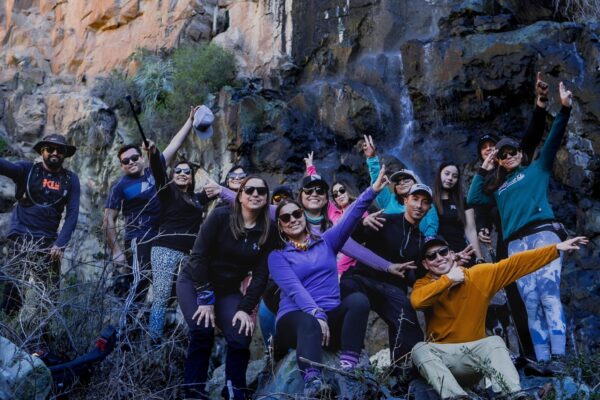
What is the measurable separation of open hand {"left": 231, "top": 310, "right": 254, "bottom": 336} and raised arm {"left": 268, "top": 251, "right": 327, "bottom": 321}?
336 mm

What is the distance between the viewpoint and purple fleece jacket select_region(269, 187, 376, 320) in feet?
17.9

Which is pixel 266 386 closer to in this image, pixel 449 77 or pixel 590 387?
pixel 590 387

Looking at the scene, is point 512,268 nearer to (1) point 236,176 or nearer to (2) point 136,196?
(1) point 236,176

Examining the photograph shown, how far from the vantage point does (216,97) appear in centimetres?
1542

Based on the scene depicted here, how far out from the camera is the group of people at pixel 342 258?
5.32m

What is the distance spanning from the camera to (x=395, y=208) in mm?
6617

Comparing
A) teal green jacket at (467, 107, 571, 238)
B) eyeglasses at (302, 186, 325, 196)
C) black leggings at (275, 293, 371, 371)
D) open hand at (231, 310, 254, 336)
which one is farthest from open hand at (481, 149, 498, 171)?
open hand at (231, 310, 254, 336)

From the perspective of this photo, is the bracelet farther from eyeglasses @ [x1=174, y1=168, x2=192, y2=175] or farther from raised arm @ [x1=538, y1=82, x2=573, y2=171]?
raised arm @ [x1=538, y1=82, x2=573, y2=171]

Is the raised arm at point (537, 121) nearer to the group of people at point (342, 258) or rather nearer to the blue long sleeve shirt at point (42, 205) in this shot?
the group of people at point (342, 258)

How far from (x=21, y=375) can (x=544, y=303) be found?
3.90m

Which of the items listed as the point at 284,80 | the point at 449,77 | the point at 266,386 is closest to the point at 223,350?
the point at 266,386

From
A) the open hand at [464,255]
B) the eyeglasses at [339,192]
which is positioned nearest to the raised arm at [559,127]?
the open hand at [464,255]

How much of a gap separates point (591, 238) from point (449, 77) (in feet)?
12.8

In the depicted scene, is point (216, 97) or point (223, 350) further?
point (216, 97)
